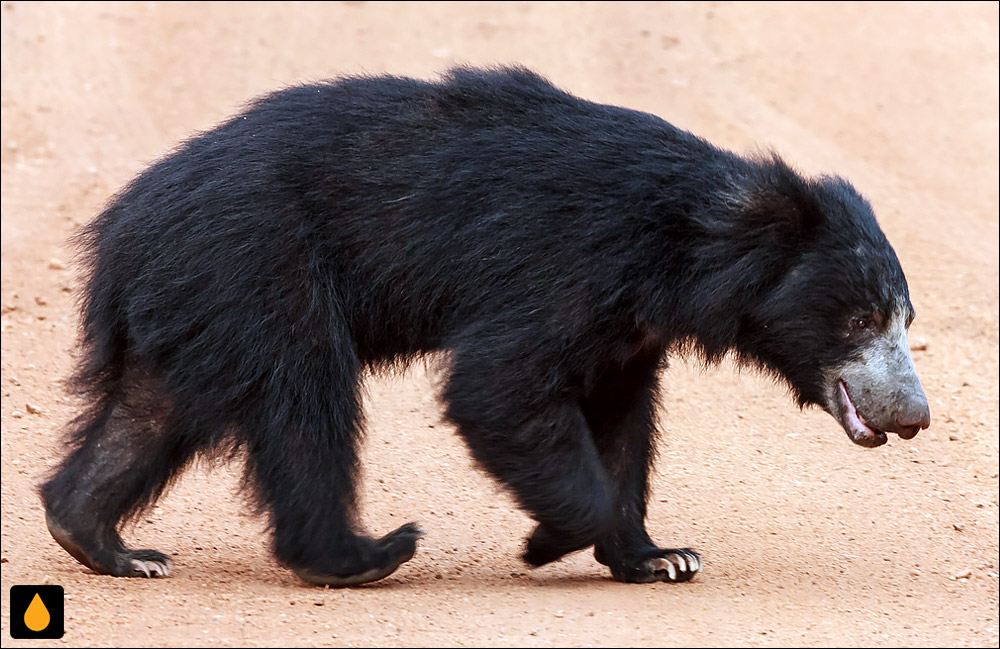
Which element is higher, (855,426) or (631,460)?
(855,426)

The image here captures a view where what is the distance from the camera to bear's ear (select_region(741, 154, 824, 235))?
176 inches

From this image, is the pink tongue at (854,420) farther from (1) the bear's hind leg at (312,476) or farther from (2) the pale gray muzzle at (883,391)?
(1) the bear's hind leg at (312,476)

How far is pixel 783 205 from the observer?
4.47 meters

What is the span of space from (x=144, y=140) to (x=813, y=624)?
915 cm

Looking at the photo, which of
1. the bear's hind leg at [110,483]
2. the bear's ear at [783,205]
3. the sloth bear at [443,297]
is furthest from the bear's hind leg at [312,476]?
the bear's ear at [783,205]

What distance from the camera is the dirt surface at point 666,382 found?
417cm

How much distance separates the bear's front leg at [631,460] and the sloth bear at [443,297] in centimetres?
23

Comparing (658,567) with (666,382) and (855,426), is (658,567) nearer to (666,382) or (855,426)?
(855,426)

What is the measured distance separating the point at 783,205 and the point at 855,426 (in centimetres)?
78

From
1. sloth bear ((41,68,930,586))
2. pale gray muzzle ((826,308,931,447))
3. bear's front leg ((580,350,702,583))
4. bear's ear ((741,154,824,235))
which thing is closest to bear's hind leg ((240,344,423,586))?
sloth bear ((41,68,930,586))

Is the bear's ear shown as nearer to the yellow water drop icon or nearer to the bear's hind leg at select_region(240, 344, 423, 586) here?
the bear's hind leg at select_region(240, 344, 423, 586)

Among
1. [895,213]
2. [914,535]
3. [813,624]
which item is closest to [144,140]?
[895,213]

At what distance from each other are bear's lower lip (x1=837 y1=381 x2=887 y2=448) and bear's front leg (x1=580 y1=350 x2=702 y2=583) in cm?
69

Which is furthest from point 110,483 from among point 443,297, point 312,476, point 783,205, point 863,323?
point 863,323
